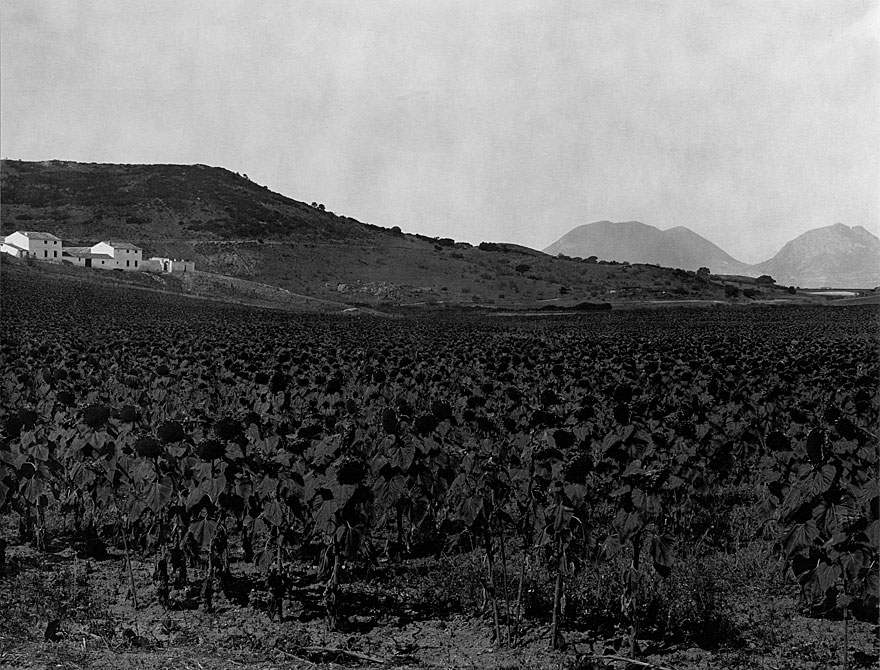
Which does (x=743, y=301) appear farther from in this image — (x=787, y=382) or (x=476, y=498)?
(x=476, y=498)

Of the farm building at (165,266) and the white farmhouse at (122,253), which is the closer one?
the farm building at (165,266)

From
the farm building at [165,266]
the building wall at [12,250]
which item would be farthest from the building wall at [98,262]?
the building wall at [12,250]

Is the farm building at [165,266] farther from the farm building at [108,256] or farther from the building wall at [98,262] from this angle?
the building wall at [98,262]

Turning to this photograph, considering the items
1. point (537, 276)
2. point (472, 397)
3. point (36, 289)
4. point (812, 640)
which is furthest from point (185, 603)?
point (537, 276)

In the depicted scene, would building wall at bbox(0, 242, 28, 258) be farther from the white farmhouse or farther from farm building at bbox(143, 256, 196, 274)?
farm building at bbox(143, 256, 196, 274)

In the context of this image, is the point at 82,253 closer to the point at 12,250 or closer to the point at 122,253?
the point at 122,253

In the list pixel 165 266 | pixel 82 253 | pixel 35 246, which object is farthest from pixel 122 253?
pixel 35 246

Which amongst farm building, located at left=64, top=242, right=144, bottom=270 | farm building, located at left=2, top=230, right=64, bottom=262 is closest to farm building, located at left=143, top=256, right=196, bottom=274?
farm building, located at left=64, top=242, right=144, bottom=270
